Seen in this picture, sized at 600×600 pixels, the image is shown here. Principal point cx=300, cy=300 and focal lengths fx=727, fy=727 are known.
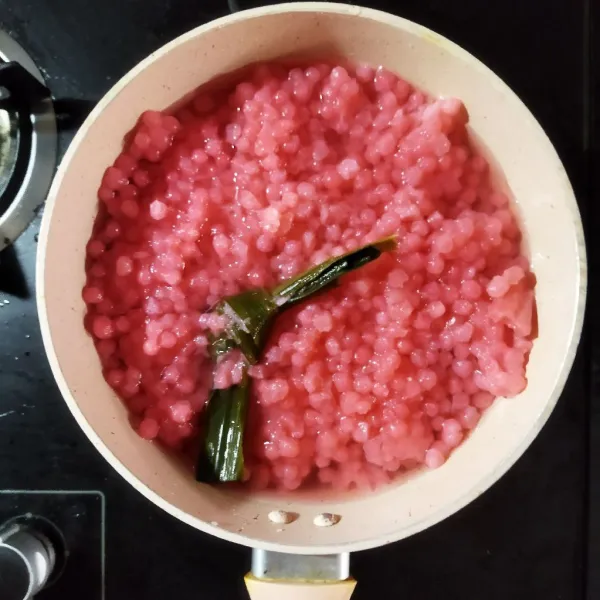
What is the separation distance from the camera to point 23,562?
0.97 meters

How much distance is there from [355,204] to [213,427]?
333 mm

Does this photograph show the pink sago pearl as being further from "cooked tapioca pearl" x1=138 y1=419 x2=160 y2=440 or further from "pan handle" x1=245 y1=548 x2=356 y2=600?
"pan handle" x1=245 y1=548 x2=356 y2=600

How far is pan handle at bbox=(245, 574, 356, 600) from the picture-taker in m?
0.82

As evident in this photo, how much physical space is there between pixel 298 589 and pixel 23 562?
1.30 ft

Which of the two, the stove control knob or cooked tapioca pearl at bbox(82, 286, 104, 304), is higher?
cooked tapioca pearl at bbox(82, 286, 104, 304)

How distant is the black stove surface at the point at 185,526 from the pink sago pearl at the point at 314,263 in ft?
0.52

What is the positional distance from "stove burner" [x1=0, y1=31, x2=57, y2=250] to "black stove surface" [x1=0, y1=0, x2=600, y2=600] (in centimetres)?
2

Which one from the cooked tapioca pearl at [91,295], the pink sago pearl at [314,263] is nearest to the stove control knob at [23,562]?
the pink sago pearl at [314,263]

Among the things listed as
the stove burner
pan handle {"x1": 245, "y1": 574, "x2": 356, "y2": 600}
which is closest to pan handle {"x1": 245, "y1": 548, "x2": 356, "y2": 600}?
pan handle {"x1": 245, "y1": 574, "x2": 356, "y2": 600}

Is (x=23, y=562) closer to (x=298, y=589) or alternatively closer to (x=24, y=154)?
(x=298, y=589)

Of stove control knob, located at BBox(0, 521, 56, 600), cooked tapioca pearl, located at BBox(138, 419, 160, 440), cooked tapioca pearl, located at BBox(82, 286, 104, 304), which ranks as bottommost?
stove control knob, located at BBox(0, 521, 56, 600)

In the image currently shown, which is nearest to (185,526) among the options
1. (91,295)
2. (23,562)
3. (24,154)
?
(23,562)

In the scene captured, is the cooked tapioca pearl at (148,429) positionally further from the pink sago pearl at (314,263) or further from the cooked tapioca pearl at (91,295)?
the cooked tapioca pearl at (91,295)

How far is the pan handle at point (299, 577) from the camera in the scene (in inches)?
32.6
